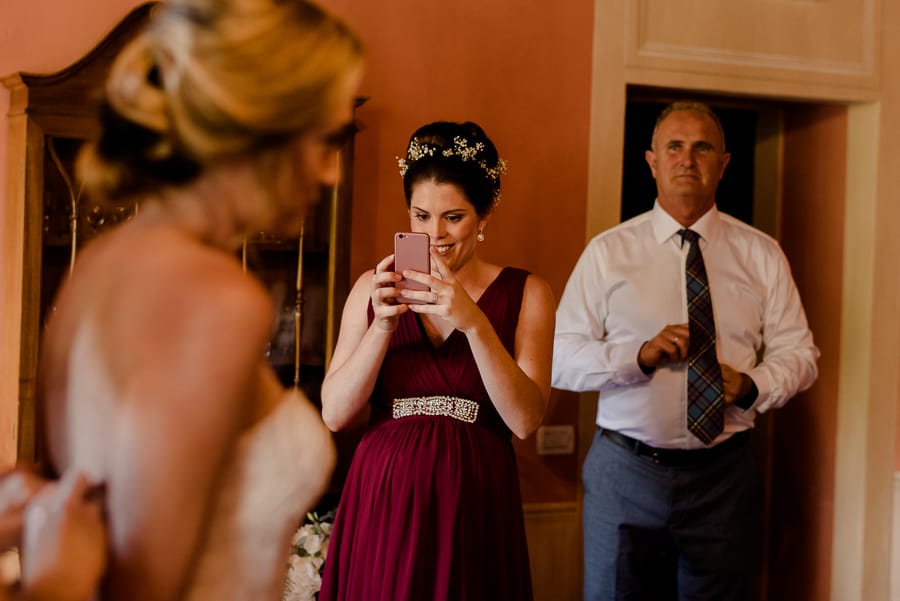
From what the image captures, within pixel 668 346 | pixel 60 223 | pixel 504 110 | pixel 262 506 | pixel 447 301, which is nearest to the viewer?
pixel 262 506

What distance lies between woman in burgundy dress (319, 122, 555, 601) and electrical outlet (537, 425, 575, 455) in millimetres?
1140

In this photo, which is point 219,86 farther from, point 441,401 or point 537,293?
point 537,293

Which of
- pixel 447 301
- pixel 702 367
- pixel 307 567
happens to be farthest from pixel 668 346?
pixel 307 567

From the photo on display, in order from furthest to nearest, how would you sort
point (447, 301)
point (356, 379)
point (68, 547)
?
1. point (356, 379)
2. point (447, 301)
3. point (68, 547)

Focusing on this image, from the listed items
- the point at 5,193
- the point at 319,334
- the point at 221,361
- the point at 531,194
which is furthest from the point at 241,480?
the point at 531,194

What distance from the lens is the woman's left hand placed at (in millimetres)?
2396

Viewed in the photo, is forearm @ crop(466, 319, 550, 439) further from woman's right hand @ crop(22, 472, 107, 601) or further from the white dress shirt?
woman's right hand @ crop(22, 472, 107, 601)

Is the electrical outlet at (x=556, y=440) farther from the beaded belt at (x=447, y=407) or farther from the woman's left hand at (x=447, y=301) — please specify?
the woman's left hand at (x=447, y=301)

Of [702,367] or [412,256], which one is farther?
[702,367]

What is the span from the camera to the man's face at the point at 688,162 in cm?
336

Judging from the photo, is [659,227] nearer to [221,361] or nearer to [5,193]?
[5,193]

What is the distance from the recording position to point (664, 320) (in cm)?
336

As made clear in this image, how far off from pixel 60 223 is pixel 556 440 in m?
1.83

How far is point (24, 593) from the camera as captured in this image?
960 millimetres
